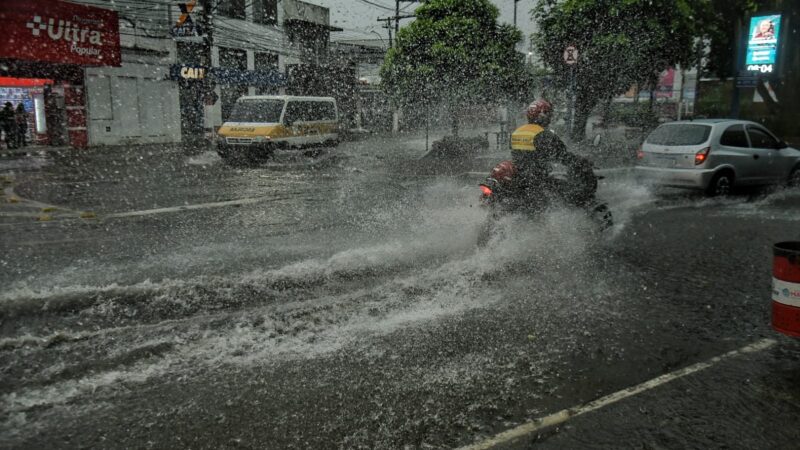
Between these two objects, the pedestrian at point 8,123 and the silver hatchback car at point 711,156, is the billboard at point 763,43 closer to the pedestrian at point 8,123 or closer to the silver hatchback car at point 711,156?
the silver hatchback car at point 711,156

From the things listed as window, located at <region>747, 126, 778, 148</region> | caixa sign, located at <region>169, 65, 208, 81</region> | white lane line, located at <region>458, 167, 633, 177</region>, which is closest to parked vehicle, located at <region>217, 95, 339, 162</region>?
white lane line, located at <region>458, 167, 633, 177</region>

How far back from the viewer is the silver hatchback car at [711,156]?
10695mm

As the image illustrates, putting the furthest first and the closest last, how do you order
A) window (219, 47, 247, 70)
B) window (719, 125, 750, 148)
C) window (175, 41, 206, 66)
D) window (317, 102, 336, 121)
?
1. window (219, 47, 247, 70)
2. window (175, 41, 206, 66)
3. window (317, 102, 336, 121)
4. window (719, 125, 750, 148)

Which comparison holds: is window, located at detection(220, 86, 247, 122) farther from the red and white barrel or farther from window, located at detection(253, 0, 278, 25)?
the red and white barrel

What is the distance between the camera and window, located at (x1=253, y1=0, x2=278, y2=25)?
37.1 m

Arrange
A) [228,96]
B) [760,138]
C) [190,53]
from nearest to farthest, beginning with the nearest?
1. [760,138]
2. [190,53]
3. [228,96]

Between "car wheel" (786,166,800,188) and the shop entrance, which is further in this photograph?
the shop entrance

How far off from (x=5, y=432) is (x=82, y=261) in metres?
3.81

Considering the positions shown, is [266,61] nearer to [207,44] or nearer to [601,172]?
[207,44]

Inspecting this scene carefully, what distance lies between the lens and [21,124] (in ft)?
75.0

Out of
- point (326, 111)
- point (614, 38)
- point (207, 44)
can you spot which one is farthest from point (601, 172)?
point (207, 44)

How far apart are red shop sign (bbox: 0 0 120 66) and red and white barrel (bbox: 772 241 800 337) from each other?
22.2 meters

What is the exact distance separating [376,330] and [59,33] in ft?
69.9

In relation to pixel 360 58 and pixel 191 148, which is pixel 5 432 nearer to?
pixel 191 148
